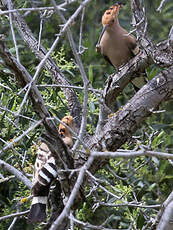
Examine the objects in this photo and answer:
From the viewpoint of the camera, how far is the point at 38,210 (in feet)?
8.93

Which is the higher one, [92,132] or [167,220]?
[167,220]

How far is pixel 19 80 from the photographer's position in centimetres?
221

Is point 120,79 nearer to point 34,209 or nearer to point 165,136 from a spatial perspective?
point 34,209

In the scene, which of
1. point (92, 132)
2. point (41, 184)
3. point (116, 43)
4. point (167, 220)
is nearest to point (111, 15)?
point (116, 43)

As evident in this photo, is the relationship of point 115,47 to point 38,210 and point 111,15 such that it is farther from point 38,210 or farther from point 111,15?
point 38,210

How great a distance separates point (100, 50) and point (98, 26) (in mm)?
905

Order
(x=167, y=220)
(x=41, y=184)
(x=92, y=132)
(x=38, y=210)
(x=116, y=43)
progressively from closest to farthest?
(x=167, y=220)
(x=41, y=184)
(x=38, y=210)
(x=92, y=132)
(x=116, y=43)

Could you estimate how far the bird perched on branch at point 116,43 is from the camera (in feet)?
12.0

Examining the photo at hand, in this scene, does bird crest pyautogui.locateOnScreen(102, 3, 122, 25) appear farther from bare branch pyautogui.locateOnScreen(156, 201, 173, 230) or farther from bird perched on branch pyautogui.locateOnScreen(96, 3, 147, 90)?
bare branch pyautogui.locateOnScreen(156, 201, 173, 230)

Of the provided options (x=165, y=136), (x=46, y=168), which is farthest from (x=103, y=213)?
(x=46, y=168)

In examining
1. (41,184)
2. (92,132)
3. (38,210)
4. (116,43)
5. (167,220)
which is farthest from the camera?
(116,43)

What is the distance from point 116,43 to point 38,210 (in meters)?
1.45

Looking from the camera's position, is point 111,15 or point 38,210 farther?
point 111,15

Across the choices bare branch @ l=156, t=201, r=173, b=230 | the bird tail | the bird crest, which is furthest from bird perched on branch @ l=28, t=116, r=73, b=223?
the bird crest
